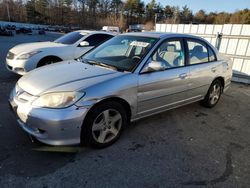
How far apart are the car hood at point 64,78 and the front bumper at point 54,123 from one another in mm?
248

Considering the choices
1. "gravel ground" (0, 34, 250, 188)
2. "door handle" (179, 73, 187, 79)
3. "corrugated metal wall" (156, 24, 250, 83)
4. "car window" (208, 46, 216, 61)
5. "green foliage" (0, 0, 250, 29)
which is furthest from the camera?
"green foliage" (0, 0, 250, 29)

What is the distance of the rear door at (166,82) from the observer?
3.08m

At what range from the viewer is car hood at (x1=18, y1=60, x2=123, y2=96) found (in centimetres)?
253

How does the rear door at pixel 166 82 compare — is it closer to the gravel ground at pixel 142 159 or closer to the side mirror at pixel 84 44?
the gravel ground at pixel 142 159

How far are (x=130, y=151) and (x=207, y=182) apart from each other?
3.30 feet

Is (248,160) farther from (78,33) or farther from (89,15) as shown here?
(89,15)

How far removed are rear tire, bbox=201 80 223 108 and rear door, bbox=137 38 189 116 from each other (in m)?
0.93

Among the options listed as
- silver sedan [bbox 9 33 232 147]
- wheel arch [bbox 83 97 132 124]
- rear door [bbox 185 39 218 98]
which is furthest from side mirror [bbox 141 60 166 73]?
rear door [bbox 185 39 218 98]

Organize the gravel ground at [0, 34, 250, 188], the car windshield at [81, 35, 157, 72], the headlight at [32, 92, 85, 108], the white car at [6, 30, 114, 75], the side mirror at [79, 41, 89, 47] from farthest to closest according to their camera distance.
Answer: the side mirror at [79, 41, 89, 47] → the white car at [6, 30, 114, 75] → the car windshield at [81, 35, 157, 72] → the headlight at [32, 92, 85, 108] → the gravel ground at [0, 34, 250, 188]

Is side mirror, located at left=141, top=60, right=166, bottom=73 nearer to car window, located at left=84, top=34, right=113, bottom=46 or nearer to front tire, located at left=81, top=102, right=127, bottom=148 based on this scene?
front tire, located at left=81, top=102, right=127, bottom=148

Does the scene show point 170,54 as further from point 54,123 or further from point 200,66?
point 54,123

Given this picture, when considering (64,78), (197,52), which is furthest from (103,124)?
(197,52)

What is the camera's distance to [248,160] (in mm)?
2791

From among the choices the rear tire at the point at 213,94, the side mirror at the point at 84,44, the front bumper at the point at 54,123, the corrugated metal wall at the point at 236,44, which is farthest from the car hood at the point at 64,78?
the corrugated metal wall at the point at 236,44
